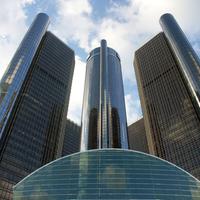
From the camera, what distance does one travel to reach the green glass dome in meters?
50.8

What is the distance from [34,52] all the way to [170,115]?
8929 cm

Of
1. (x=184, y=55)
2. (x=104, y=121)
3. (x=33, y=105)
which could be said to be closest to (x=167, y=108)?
(x=184, y=55)

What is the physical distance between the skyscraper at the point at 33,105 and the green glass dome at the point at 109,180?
46922 millimetres

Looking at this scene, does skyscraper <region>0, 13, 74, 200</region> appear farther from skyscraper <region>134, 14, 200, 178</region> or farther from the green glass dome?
skyscraper <region>134, 14, 200, 178</region>

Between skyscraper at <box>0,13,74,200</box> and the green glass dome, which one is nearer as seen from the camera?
the green glass dome

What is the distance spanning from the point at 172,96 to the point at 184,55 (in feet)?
86.6

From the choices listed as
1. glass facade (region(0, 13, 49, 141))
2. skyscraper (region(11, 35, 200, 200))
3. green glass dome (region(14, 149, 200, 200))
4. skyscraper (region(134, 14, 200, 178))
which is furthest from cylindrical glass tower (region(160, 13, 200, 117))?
glass facade (region(0, 13, 49, 141))

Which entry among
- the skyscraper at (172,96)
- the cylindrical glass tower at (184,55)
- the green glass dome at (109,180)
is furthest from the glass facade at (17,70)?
the cylindrical glass tower at (184,55)

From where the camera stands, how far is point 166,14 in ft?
632

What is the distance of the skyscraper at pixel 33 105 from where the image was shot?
108m

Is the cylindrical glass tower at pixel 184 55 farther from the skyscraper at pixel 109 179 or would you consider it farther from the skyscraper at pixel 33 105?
the skyscraper at pixel 109 179

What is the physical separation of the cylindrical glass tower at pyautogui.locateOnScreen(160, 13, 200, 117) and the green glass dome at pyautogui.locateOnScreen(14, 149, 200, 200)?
284 ft

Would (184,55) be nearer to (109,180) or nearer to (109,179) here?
(109,179)

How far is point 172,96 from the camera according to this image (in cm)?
15338
